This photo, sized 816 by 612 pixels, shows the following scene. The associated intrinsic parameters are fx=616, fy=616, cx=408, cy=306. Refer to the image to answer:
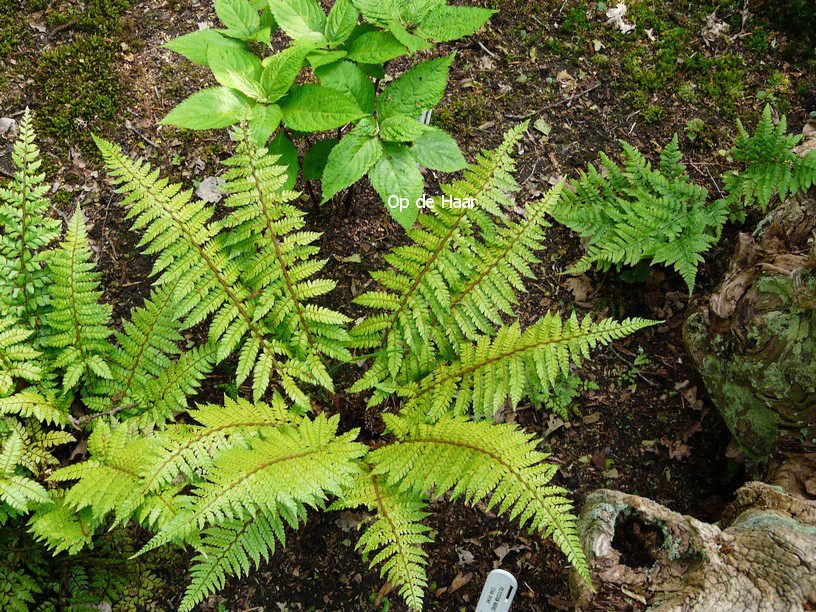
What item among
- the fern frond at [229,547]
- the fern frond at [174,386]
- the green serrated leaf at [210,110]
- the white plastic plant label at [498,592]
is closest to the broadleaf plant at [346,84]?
the green serrated leaf at [210,110]

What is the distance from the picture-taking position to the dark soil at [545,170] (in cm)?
356

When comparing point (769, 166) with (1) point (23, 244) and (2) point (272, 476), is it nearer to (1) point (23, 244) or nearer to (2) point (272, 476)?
(2) point (272, 476)

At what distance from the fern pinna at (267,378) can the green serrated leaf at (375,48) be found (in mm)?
722

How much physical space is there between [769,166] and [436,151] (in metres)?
2.07

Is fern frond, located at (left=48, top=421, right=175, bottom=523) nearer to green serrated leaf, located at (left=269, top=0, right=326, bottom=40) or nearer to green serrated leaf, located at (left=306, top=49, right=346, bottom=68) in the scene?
green serrated leaf, located at (left=306, top=49, right=346, bottom=68)

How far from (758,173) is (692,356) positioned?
119cm

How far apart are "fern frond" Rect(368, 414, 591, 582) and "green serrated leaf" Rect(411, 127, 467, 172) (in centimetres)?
135

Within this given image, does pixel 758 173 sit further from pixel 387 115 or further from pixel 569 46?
pixel 387 115

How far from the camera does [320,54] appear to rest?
3158 mm

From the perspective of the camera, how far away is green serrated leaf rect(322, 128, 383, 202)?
10.4 ft

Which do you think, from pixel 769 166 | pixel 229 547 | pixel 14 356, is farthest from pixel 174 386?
pixel 769 166

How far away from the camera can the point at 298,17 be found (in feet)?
10.6

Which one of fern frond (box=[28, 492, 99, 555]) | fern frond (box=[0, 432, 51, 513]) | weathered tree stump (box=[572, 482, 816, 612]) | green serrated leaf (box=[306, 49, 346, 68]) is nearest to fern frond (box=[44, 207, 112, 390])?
fern frond (box=[0, 432, 51, 513])

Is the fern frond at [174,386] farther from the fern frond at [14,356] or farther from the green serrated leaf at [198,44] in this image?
the green serrated leaf at [198,44]
